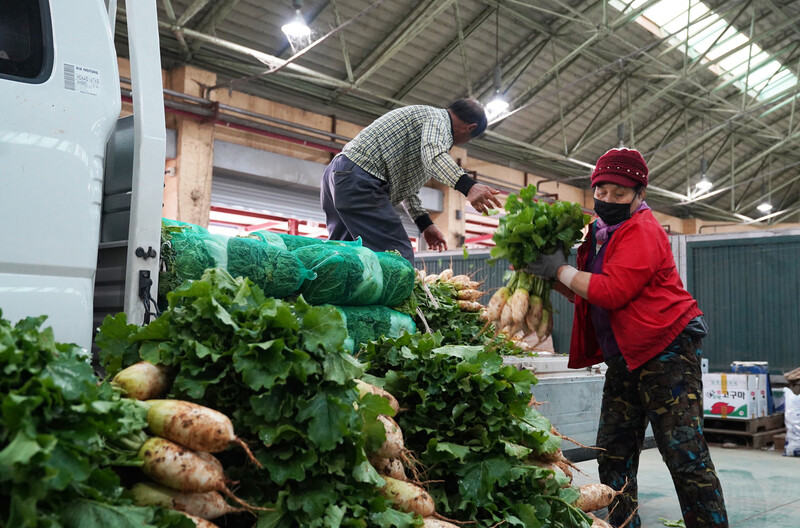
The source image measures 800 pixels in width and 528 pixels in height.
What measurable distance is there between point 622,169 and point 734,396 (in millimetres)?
5132

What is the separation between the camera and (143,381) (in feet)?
5.89

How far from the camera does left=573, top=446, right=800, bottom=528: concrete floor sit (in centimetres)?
410

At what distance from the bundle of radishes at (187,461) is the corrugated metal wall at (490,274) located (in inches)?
277

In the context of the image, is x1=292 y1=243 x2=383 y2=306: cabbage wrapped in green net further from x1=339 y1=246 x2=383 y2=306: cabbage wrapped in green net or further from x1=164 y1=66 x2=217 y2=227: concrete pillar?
x1=164 y1=66 x2=217 y2=227: concrete pillar

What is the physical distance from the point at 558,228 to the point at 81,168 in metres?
2.32

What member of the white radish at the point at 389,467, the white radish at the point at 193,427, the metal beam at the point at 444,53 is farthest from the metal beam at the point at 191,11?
the white radish at the point at 193,427

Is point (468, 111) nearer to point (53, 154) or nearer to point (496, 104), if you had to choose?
point (53, 154)

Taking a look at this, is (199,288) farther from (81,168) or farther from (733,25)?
(733,25)

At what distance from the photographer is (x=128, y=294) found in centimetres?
246

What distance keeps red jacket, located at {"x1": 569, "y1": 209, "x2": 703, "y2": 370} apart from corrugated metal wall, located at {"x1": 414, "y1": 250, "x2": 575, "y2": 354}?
5.46 metres

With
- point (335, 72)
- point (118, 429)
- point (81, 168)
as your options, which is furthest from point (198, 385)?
point (335, 72)

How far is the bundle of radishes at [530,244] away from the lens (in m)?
→ 3.60

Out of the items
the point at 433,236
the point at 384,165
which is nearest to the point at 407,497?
the point at 384,165

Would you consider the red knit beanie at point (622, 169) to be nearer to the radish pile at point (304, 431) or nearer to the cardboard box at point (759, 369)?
the radish pile at point (304, 431)
